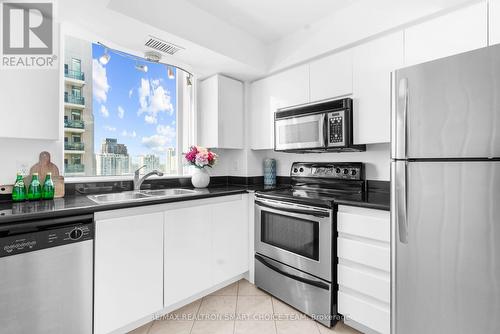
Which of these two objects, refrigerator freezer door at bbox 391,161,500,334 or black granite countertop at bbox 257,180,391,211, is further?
black granite countertop at bbox 257,180,391,211

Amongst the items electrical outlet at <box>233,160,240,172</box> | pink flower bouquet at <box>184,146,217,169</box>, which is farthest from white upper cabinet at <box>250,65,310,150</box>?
pink flower bouquet at <box>184,146,217,169</box>

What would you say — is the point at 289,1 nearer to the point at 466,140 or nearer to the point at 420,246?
the point at 466,140

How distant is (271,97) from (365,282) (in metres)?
1.86

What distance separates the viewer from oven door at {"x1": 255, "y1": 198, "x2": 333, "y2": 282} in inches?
69.5

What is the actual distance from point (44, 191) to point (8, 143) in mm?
398

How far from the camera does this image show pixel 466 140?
3.26 ft

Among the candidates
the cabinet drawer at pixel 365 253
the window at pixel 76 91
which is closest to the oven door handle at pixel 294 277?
the cabinet drawer at pixel 365 253

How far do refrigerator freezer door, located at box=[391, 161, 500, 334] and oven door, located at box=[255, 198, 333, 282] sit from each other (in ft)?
1.90

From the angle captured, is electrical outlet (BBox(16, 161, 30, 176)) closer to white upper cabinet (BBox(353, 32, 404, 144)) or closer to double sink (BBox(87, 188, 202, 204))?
double sink (BBox(87, 188, 202, 204))

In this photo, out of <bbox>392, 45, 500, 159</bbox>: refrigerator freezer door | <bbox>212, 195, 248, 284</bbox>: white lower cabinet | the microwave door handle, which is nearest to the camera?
<bbox>392, 45, 500, 159</bbox>: refrigerator freezer door

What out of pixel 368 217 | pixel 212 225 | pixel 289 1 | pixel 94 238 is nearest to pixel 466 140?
pixel 368 217

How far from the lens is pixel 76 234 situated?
139 cm

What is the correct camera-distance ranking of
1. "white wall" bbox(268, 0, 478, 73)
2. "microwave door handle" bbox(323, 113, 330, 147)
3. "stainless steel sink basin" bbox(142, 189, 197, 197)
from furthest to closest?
"stainless steel sink basin" bbox(142, 189, 197, 197) → "microwave door handle" bbox(323, 113, 330, 147) → "white wall" bbox(268, 0, 478, 73)

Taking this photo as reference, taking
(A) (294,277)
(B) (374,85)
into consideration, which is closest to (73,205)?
(A) (294,277)
